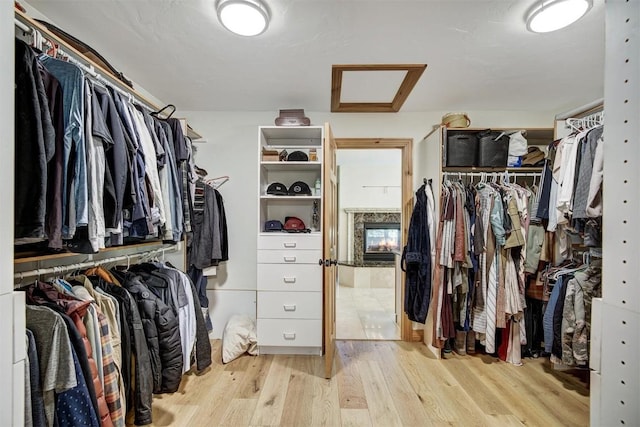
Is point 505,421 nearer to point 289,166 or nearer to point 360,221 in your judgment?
point 289,166

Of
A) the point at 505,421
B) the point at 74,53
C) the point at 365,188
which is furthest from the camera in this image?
the point at 365,188

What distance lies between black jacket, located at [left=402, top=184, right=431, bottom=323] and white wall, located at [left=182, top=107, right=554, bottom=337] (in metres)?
0.42

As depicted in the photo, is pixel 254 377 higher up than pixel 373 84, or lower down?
lower down

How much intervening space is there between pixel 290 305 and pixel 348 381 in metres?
0.72

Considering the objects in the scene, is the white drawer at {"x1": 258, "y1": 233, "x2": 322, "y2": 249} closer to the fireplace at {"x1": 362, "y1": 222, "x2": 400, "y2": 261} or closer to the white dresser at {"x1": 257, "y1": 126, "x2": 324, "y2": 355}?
the white dresser at {"x1": 257, "y1": 126, "x2": 324, "y2": 355}

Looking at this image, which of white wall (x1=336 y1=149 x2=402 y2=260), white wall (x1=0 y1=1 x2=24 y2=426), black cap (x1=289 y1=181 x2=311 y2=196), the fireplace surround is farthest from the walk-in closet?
white wall (x1=336 y1=149 x2=402 y2=260)

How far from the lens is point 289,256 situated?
250 centimetres

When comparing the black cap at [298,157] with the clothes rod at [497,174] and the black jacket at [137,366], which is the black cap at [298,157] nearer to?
the clothes rod at [497,174]

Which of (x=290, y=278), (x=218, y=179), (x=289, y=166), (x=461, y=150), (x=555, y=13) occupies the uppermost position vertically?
(x=555, y=13)

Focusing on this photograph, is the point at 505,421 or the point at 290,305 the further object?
the point at 290,305

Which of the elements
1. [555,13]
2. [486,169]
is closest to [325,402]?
[486,169]

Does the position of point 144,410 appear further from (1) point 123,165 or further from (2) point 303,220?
(2) point 303,220

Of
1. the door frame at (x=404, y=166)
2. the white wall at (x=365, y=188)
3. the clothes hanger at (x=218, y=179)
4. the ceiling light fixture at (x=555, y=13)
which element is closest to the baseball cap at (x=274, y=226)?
the clothes hanger at (x=218, y=179)

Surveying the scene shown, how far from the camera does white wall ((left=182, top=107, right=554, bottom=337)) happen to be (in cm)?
292
